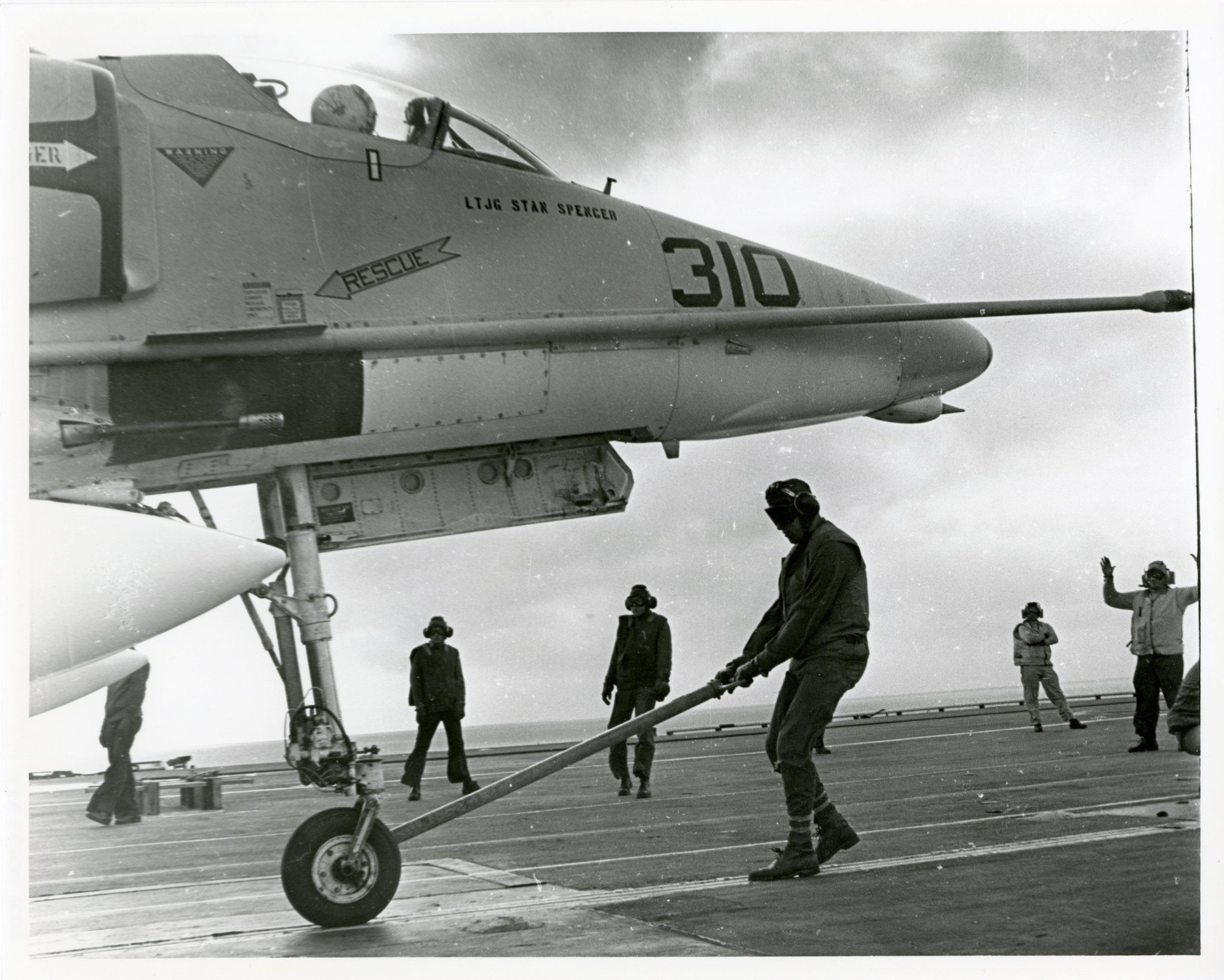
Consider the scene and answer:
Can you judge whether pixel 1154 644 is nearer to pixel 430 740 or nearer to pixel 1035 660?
pixel 1035 660

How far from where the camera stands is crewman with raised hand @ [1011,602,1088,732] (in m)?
9.56

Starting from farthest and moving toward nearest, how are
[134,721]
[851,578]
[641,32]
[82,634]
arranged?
[134,721], [641,32], [851,578], [82,634]

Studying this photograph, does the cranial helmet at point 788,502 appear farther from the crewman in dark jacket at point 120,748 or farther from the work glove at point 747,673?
the crewman in dark jacket at point 120,748

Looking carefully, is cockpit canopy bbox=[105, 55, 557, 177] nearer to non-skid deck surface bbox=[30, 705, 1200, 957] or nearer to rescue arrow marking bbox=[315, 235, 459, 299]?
rescue arrow marking bbox=[315, 235, 459, 299]

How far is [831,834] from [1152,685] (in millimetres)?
4128

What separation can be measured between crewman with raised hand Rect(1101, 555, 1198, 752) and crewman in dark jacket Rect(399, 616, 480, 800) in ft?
13.2

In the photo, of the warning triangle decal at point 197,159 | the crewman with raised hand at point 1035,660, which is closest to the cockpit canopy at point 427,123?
the warning triangle decal at point 197,159

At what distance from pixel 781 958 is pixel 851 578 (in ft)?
4.70

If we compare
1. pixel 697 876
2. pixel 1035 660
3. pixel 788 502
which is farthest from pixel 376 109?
pixel 1035 660

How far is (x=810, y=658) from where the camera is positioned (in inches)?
178

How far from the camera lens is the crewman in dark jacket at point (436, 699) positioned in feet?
23.2

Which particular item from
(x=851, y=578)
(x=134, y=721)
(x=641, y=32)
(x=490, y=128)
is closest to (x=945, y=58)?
(x=641, y=32)

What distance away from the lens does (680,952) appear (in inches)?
145

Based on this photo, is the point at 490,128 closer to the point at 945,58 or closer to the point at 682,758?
the point at 945,58
